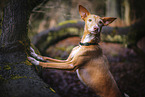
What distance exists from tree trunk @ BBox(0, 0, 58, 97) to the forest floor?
1.77 metres

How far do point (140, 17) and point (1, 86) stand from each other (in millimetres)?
6675

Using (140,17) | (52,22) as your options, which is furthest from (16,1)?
(52,22)

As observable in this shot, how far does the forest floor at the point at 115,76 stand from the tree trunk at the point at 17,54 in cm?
177

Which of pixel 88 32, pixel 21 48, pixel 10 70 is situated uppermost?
pixel 88 32

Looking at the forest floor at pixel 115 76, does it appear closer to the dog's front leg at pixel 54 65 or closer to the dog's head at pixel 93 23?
the dog's head at pixel 93 23

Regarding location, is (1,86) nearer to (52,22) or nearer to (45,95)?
(45,95)

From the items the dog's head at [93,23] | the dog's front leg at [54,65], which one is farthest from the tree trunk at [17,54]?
the dog's head at [93,23]

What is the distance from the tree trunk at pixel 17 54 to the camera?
160cm

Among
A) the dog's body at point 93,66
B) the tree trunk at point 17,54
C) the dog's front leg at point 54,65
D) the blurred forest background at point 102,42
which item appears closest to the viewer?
the tree trunk at point 17,54

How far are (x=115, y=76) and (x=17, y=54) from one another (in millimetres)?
4936

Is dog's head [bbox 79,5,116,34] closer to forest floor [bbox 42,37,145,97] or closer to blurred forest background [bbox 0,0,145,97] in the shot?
forest floor [bbox 42,37,145,97]

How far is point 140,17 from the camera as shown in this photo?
6008 mm

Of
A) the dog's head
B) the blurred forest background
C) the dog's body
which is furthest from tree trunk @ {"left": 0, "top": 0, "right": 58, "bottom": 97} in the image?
the blurred forest background

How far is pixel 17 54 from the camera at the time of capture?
1983 millimetres
